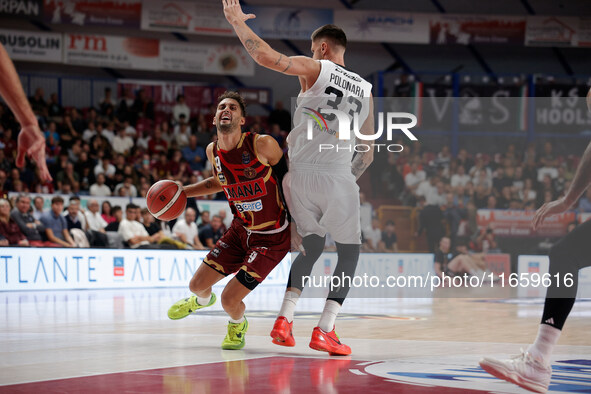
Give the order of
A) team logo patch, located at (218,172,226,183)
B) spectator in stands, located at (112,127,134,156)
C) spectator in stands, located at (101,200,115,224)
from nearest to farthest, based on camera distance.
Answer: team logo patch, located at (218,172,226,183) → spectator in stands, located at (101,200,115,224) → spectator in stands, located at (112,127,134,156)

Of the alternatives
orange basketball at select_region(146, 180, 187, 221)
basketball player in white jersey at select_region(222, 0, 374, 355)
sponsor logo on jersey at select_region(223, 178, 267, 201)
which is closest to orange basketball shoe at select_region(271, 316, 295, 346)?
basketball player in white jersey at select_region(222, 0, 374, 355)

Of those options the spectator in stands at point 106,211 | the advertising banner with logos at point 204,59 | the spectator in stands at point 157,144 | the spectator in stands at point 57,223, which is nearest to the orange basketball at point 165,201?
the spectator in stands at point 57,223

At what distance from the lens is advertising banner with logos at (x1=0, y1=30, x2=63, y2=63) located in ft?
69.9

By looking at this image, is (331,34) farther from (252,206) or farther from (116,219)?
(116,219)

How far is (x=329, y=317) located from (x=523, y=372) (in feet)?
5.66

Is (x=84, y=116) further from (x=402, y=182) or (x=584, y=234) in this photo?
(x=584, y=234)

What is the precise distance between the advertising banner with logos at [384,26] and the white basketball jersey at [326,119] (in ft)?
61.7

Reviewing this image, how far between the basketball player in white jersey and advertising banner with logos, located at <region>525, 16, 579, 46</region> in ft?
67.7

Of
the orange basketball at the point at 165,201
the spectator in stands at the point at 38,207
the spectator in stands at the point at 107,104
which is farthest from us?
the spectator in stands at the point at 107,104

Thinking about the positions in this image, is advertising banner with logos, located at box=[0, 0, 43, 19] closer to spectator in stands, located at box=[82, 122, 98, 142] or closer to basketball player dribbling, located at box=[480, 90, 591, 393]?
spectator in stands, located at box=[82, 122, 98, 142]

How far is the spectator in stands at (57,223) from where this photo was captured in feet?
43.9

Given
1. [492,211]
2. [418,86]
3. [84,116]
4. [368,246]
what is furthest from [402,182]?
[84,116]

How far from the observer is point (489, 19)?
2441 cm

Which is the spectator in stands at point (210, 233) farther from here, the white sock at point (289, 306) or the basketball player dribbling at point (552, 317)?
the basketball player dribbling at point (552, 317)
